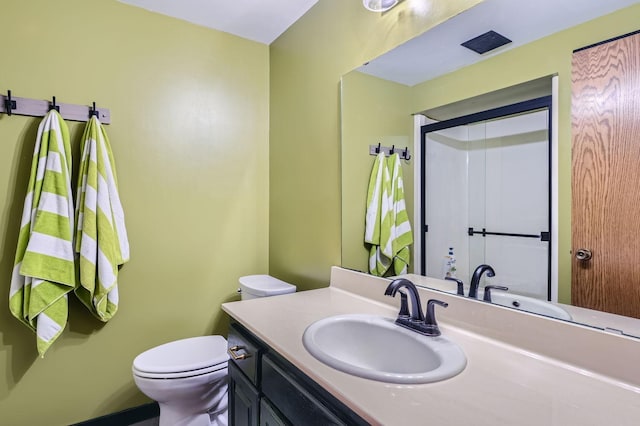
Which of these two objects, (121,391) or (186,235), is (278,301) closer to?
(186,235)

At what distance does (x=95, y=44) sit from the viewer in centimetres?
179

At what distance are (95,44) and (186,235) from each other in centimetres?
115

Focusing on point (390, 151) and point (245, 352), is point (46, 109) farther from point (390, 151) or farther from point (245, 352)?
point (390, 151)

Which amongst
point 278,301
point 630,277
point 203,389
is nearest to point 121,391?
point 203,389

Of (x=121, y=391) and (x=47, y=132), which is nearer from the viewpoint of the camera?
(x=47, y=132)

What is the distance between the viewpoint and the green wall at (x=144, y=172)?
1.63m

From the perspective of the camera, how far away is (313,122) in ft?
6.19

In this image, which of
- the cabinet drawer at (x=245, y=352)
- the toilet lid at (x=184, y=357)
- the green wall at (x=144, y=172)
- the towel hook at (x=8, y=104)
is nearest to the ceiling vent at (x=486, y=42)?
the cabinet drawer at (x=245, y=352)

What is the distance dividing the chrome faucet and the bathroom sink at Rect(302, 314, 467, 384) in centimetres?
2

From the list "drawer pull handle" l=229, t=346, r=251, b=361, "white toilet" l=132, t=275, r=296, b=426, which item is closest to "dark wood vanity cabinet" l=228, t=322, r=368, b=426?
"drawer pull handle" l=229, t=346, r=251, b=361

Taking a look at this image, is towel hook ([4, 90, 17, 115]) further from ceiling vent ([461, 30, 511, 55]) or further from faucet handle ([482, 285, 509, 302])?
faucet handle ([482, 285, 509, 302])

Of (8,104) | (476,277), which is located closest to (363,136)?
(476,277)

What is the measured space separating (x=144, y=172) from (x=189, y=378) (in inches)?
45.4

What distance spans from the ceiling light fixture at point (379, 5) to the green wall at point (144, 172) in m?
1.09
